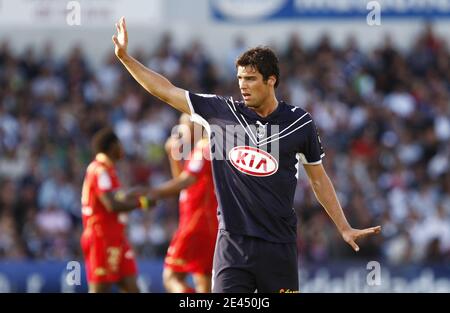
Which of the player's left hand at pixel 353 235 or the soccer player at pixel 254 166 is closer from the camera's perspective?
the soccer player at pixel 254 166

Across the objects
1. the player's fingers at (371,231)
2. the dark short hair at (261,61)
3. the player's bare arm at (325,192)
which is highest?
the dark short hair at (261,61)

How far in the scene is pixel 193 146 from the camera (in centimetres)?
1163

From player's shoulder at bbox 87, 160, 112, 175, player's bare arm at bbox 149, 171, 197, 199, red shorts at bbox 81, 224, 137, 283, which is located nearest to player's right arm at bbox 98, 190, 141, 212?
player's shoulder at bbox 87, 160, 112, 175

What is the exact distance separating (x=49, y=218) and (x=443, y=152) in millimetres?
7092

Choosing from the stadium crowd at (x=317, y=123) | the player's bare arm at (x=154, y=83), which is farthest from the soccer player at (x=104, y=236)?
the stadium crowd at (x=317, y=123)

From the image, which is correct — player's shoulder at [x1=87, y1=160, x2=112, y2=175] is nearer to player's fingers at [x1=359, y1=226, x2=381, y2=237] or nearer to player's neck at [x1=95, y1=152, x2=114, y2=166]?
player's neck at [x1=95, y1=152, x2=114, y2=166]

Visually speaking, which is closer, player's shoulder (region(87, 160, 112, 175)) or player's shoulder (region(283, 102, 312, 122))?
player's shoulder (region(283, 102, 312, 122))

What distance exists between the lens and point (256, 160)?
8.05 metres

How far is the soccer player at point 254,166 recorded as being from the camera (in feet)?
26.3

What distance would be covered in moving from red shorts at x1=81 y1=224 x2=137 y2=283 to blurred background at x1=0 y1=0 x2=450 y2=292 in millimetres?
3561

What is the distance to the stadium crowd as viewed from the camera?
17562mm

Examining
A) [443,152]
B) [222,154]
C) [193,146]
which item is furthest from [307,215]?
[222,154]

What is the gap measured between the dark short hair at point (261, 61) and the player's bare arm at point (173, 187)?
2695 millimetres

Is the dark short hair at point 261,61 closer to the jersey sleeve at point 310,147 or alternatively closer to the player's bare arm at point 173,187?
the jersey sleeve at point 310,147
